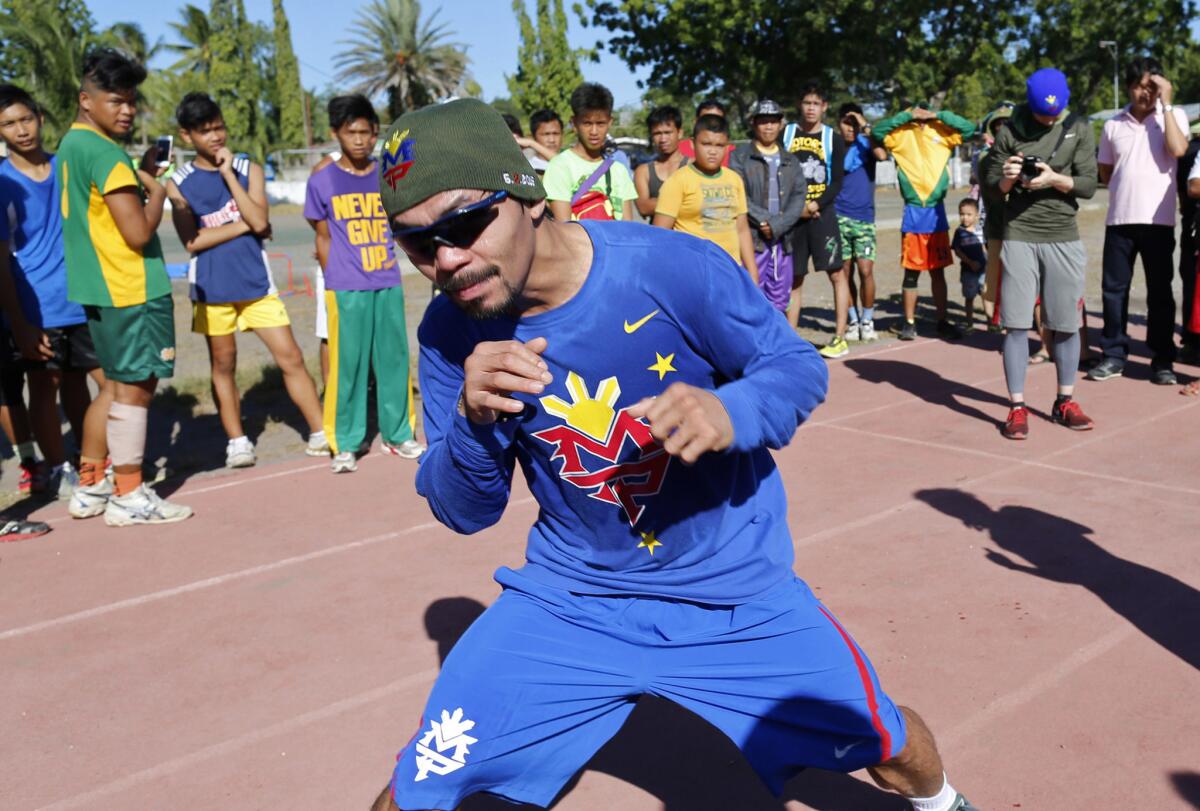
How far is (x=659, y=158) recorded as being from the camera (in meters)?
9.54

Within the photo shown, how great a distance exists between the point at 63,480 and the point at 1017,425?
619 cm

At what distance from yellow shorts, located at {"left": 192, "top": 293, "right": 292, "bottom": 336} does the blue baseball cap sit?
5015 mm

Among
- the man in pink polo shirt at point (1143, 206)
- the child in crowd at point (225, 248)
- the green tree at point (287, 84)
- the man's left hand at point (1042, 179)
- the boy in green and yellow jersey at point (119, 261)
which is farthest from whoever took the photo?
the green tree at point (287, 84)

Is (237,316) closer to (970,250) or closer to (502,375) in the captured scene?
(502,375)

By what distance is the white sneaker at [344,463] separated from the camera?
23.9ft

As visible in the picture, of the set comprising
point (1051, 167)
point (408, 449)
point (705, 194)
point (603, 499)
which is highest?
point (1051, 167)

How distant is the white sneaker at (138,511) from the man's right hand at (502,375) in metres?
4.73

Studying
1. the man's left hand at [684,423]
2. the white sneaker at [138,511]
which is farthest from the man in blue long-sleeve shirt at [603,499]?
the white sneaker at [138,511]

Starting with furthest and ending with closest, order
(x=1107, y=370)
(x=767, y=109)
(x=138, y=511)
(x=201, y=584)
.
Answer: (x=767, y=109), (x=1107, y=370), (x=138, y=511), (x=201, y=584)

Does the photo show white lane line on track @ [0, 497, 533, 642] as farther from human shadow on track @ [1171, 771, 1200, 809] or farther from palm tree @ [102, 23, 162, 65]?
palm tree @ [102, 23, 162, 65]

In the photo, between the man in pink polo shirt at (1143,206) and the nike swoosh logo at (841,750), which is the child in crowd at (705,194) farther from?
the nike swoosh logo at (841,750)

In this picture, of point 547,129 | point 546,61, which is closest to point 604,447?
point 547,129

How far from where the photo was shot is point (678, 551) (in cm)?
262

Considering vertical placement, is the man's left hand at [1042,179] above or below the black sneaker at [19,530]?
above
